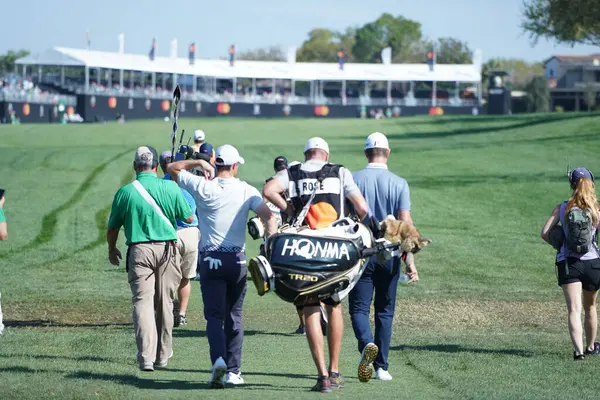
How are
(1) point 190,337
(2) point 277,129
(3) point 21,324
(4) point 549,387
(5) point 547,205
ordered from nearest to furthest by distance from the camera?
(4) point 549,387
(1) point 190,337
(3) point 21,324
(5) point 547,205
(2) point 277,129

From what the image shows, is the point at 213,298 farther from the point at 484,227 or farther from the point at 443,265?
the point at 484,227

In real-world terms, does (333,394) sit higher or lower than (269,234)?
lower

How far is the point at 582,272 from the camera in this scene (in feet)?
34.7

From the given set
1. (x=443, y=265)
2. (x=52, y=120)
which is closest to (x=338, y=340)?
(x=443, y=265)

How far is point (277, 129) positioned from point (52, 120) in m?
30.5

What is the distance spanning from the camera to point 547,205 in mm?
28594

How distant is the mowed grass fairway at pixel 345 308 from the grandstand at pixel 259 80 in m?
61.1

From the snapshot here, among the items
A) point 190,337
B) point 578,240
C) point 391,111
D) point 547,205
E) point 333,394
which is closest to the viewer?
point 333,394

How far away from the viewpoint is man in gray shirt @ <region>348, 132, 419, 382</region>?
9344mm

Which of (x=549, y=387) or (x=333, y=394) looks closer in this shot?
(x=333, y=394)

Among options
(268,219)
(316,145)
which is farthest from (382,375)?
(316,145)

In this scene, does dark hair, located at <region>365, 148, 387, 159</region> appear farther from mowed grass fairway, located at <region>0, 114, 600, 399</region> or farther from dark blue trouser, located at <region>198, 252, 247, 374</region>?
mowed grass fairway, located at <region>0, 114, 600, 399</region>

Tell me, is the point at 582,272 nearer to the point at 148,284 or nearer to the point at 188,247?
the point at 148,284

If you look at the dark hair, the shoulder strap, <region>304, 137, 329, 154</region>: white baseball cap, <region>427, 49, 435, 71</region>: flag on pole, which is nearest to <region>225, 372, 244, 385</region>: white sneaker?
the shoulder strap
